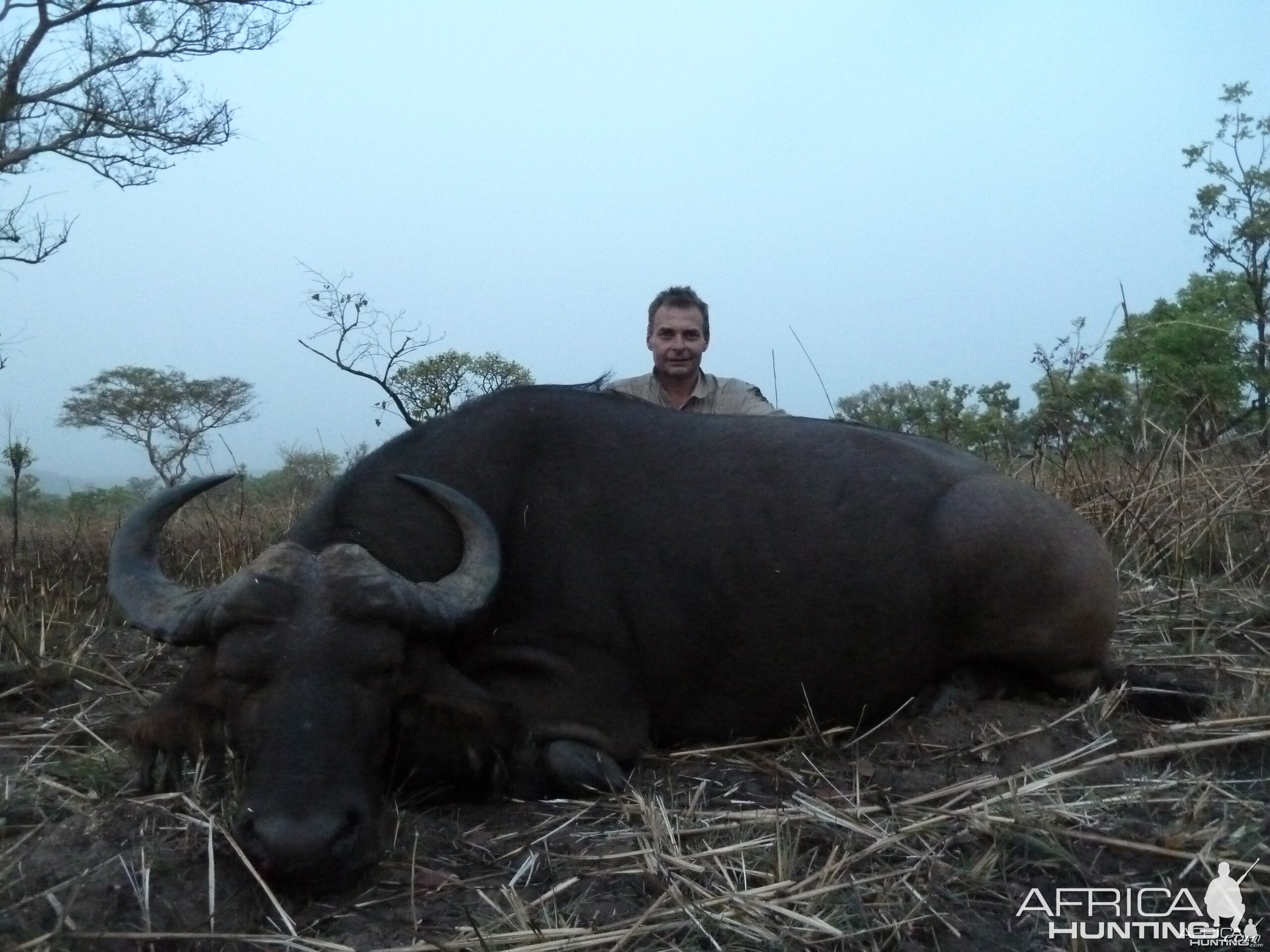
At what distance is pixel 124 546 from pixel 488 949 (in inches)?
65.7

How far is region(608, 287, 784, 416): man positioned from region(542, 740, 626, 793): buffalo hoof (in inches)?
122

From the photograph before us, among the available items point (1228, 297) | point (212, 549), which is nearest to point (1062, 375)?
point (212, 549)

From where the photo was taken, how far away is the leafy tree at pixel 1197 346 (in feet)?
33.0

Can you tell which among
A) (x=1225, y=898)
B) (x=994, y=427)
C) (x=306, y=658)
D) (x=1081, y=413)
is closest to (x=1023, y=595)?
Result: (x=1225, y=898)

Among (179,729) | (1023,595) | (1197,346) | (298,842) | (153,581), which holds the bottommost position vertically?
(298,842)

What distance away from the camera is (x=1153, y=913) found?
235cm

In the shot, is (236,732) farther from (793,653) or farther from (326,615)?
(793,653)

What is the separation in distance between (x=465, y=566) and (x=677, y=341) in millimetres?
3266

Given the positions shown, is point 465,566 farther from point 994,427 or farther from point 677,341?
point 994,427

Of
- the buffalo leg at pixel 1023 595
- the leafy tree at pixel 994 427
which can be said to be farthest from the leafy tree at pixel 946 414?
the buffalo leg at pixel 1023 595

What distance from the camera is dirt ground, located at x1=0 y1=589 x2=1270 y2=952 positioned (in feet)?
7.69

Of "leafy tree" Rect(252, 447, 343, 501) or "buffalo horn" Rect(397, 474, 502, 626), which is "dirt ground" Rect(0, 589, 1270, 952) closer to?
"buffalo horn" Rect(397, 474, 502, 626)

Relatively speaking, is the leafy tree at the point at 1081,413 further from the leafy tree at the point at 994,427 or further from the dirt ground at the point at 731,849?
the dirt ground at the point at 731,849

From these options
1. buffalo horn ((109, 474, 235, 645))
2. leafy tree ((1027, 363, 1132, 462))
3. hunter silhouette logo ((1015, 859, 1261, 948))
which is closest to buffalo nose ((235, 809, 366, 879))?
buffalo horn ((109, 474, 235, 645))
